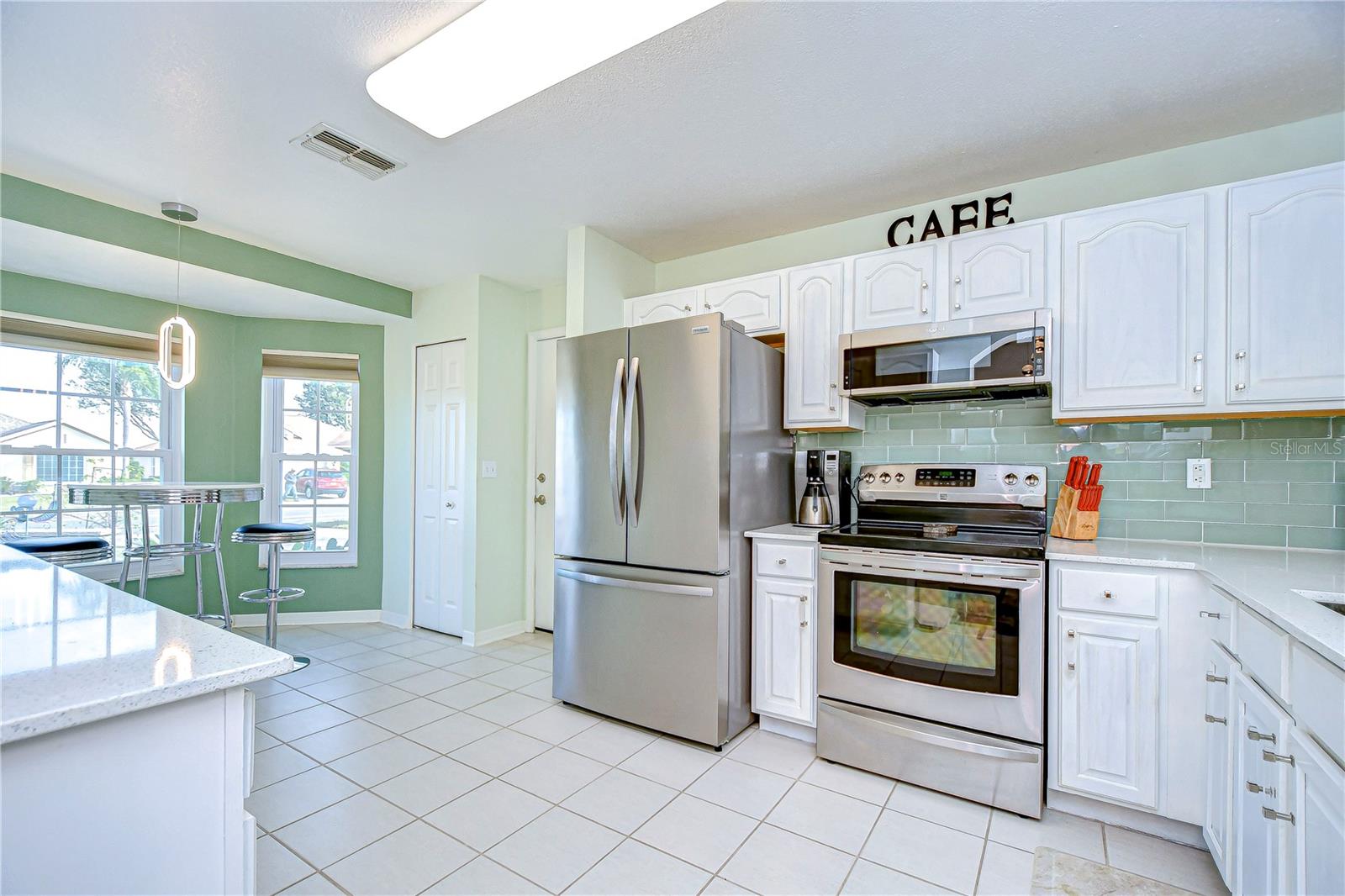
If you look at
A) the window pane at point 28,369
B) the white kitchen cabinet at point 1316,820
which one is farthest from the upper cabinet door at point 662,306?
the window pane at point 28,369

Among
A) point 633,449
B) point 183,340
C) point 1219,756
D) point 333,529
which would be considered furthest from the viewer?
point 333,529

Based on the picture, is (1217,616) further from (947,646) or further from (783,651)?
(783,651)

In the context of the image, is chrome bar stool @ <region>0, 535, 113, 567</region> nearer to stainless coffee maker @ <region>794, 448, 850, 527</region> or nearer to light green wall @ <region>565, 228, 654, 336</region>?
light green wall @ <region>565, 228, 654, 336</region>

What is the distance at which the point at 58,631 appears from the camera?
39.1 inches

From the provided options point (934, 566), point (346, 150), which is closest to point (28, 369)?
point (346, 150)

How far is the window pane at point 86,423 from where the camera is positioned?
3.67 m

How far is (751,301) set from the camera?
120 inches

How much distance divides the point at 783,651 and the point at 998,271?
183cm

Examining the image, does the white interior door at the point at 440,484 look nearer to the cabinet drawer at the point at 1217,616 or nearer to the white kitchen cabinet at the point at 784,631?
the white kitchen cabinet at the point at 784,631

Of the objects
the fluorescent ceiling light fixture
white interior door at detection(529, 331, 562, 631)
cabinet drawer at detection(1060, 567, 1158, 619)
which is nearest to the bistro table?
white interior door at detection(529, 331, 562, 631)

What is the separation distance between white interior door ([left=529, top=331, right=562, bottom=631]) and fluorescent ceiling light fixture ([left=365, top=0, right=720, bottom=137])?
7.94 ft

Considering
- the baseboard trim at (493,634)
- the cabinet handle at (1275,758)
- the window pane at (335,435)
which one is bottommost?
the baseboard trim at (493,634)

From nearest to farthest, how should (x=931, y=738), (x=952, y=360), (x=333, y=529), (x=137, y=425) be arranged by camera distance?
1. (x=931, y=738)
2. (x=952, y=360)
3. (x=137, y=425)
4. (x=333, y=529)

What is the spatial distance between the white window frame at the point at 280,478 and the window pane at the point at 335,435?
5cm
